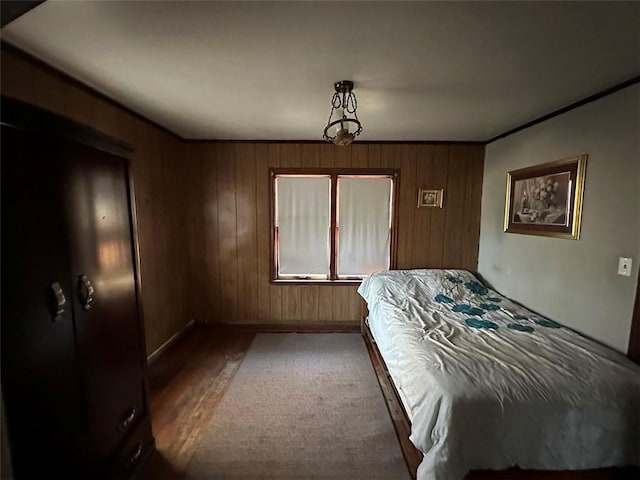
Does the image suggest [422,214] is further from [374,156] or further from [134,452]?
[134,452]

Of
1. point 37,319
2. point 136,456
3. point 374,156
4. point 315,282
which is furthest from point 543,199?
point 136,456

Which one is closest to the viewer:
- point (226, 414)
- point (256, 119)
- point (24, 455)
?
point (24, 455)

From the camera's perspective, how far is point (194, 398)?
86.7 inches

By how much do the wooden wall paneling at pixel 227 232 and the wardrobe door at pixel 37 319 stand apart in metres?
2.43

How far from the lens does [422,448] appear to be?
1388 mm

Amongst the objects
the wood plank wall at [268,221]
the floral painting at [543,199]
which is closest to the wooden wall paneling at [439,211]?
the wood plank wall at [268,221]

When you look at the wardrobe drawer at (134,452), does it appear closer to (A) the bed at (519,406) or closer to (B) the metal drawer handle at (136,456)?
(B) the metal drawer handle at (136,456)

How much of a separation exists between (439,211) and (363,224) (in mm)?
942

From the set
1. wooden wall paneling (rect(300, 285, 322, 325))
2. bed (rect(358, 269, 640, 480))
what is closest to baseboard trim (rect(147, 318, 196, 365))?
wooden wall paneling (rect(300, 285, 322, 325))

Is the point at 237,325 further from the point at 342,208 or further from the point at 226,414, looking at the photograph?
the point at 342,208

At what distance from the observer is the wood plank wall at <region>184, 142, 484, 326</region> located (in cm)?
339

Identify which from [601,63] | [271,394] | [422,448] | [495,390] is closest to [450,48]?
[601,63]

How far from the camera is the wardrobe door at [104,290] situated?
113cm

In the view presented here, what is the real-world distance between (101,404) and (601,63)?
10.1 ft
